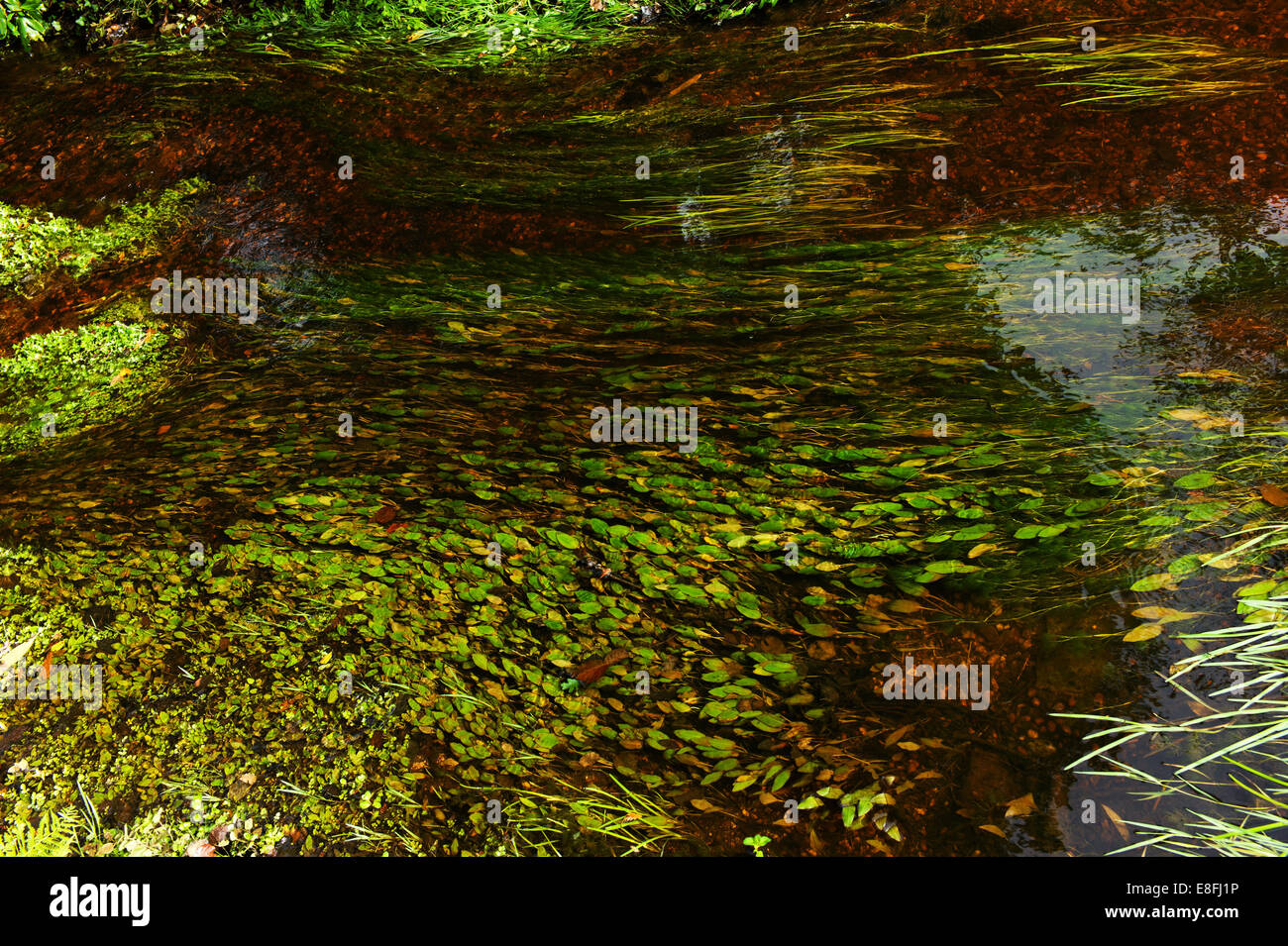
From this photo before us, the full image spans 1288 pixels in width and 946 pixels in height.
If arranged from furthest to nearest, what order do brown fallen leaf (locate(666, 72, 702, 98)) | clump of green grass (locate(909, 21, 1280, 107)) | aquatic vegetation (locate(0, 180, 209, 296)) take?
brown fallen leaf (locate(666, 72, 702, 98)) < aquatic vegetation (locate(0, 180, 209, 296)) < clump of green grass (locate(909, 21, 1280, 107))

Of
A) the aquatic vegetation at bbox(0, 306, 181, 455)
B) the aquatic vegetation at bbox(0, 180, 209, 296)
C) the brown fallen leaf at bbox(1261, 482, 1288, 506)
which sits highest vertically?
the aquatic vegetation at bbox(0, 180, 209, 296)

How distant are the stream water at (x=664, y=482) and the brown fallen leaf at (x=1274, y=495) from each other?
0.03 meters

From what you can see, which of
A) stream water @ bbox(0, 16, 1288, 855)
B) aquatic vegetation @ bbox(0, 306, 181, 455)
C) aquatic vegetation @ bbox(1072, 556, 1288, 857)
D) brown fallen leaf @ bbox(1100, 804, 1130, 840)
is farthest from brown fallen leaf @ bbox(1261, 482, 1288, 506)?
aquatic vegetation @ bbox(0, 306, 181, 455)

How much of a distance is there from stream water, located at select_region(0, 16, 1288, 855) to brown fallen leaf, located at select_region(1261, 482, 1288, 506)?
0.03m

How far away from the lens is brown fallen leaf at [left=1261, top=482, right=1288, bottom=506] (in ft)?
A: 8.00

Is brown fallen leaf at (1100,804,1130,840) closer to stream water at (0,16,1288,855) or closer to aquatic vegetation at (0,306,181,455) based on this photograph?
stream water at (0,16,1288,855)

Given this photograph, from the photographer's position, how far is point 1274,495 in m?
2.46

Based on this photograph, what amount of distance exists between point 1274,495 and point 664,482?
2.07m

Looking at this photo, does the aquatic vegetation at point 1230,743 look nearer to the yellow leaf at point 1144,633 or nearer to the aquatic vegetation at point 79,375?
the yellow leaf at point 1144,633

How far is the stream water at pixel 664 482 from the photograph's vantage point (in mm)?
2297

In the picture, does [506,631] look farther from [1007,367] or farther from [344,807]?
[1007,367]

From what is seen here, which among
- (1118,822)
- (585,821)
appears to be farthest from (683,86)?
(1118,822)

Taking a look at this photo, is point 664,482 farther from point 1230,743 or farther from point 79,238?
point 79,238
